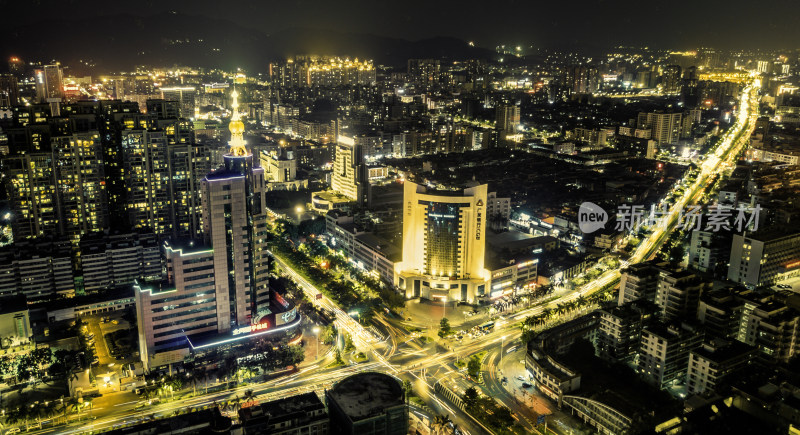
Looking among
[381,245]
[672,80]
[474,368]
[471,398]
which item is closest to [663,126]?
[672,80]

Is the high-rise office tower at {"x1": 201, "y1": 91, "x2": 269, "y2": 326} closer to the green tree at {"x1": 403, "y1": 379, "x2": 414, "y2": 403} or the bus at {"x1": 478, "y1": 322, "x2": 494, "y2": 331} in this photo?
the green tree at {"x1": 403, "y1": 379, "x2": 414, "y2": 403}

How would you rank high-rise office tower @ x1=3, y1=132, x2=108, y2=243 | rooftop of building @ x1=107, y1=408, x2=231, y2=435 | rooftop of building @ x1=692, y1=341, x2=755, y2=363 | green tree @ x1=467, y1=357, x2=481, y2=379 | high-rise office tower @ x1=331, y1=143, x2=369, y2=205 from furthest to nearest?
high-rise office tower @ x1=331, y1=143, x2=369, y2=205 < high-rise office tower @ x1=3, y1=132, x2=108, y2=243 < green tree @ x1=467, y1=357, x2=481, y2=379 < rooftop of building @ x1=692, y1=341, x2=755, y2=363 < rooftop of building @ x1=107, y1=408, x2=231, y2=435

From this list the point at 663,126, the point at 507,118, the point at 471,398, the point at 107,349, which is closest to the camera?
the point at 471,398

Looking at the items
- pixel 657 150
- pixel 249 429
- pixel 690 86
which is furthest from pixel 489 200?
pixel 690 86

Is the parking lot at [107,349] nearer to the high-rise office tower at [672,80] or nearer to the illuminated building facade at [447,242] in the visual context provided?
the illuminated building facade at [447,242]

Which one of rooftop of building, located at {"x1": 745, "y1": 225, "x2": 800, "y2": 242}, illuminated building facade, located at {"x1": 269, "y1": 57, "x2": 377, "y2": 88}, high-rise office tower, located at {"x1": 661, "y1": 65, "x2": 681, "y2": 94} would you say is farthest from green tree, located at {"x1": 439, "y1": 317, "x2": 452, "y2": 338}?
high-rise office tower, located at {"x1": 661, "y1": 65, "x2": 681, "y2": 94}

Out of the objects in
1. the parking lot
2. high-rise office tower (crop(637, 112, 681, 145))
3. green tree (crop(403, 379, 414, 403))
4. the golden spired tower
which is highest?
the golden spired tower

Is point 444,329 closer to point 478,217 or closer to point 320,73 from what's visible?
point 478,217
